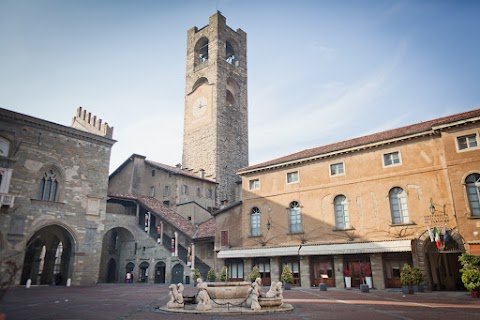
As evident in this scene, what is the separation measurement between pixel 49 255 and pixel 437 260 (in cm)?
2836

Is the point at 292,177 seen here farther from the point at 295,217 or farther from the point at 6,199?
the point at 6,199

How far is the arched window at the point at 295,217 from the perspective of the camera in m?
23.6

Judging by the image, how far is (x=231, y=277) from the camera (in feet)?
86.2

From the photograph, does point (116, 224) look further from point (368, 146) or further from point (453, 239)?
point (453, 239)

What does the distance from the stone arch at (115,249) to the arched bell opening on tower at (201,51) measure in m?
A: 25.6

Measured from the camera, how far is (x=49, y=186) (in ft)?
84.5

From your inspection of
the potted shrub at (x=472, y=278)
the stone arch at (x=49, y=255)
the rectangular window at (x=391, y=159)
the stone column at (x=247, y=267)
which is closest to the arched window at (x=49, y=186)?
the stone arch at (x=49, y=255)

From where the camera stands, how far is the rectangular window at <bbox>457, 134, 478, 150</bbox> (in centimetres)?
1808

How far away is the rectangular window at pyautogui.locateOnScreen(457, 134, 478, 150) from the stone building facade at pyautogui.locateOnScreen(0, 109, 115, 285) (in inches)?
971

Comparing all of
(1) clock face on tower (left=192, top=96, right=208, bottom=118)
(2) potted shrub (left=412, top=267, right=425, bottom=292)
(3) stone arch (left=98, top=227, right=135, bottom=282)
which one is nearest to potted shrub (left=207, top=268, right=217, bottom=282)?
(3) stone arch (left=98, top=227, right=135, bottom=282)

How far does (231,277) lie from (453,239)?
48.8ft

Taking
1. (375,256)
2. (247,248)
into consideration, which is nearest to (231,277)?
(247,248)

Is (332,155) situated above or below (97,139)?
below

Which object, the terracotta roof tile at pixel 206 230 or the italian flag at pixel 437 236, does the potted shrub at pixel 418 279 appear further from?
the terracotta roof tile at pixel 206 230
